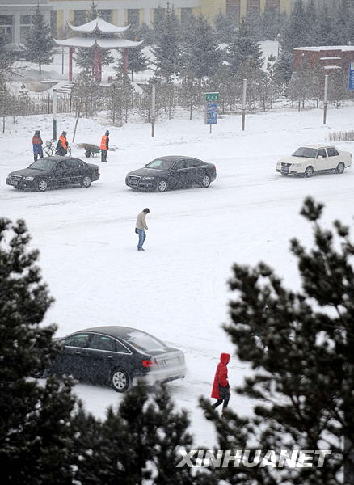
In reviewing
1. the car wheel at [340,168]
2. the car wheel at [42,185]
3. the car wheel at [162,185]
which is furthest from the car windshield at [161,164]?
the car wheel at [340,168]

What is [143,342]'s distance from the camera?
18.3 m

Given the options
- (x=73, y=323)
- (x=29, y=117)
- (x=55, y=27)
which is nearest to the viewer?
(x=73, y=323)

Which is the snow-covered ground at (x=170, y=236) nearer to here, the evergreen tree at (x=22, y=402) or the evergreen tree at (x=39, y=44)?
the evergreen tree at (x=22, y=402)

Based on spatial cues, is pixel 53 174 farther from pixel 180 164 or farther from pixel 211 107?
pixel 211 107

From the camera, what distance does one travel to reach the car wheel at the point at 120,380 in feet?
58.7

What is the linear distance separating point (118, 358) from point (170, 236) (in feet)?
41.5

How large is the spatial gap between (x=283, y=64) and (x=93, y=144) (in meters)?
32.8

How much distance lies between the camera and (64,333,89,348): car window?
18.5 m

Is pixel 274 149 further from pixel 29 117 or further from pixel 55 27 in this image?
pixel 55 27

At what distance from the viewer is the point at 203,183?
38.8m

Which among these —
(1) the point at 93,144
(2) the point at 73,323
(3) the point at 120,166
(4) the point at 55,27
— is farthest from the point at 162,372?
(4) the point at 55,27

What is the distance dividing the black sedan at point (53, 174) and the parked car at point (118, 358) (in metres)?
18.2

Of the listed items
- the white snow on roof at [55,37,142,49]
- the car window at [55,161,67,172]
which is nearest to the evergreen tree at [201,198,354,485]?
the car window at [55,161,67,172]

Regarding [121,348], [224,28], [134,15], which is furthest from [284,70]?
[121,348]
